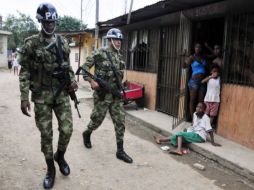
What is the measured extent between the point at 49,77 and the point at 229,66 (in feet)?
12.3

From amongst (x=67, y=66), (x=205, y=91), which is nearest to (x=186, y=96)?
(x=205, y=91)

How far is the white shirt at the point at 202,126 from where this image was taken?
227 inches

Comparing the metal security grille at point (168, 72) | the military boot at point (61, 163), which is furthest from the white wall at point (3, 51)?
the military boot at point (61, 163)

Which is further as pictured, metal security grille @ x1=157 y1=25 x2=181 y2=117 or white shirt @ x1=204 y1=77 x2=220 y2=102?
metal security grille @ x1=157 y1=25 x2=181 y2=117

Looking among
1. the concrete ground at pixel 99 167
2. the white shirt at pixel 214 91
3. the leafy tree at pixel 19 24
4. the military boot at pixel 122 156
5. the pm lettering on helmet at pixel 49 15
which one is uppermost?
the leafy tree at pixel 19 24

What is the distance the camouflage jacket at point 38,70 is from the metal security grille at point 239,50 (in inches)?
136

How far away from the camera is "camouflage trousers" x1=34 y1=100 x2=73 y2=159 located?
3865mm

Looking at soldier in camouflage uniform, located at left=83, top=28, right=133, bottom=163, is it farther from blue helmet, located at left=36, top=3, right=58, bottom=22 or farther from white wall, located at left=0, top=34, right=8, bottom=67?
white wall, located at left=0, top=34, right=8, bottom=67

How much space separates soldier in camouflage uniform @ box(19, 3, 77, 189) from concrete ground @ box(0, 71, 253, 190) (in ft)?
1.36

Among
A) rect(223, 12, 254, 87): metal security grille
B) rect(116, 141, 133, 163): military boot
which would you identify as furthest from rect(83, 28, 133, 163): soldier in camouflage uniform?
rect(223, 12, 254, 87): metal security grille

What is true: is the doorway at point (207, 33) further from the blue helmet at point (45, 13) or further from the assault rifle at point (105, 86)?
the blue helmet at point (45, 13)

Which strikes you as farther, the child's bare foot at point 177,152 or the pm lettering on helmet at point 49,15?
the child's bare foot at point 177,152

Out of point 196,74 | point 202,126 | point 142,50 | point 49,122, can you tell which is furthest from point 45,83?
point 142,50

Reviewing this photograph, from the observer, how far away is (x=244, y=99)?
19.2 feet
